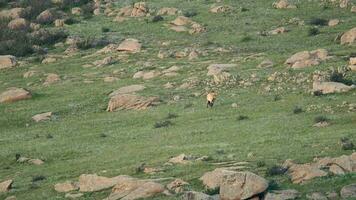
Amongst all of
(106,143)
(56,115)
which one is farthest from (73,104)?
(106,143)

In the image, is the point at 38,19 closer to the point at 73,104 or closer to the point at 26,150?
the point at 73,104

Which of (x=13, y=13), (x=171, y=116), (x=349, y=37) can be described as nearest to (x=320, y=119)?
(x=171, y=116)

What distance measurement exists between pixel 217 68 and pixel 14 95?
1053cm

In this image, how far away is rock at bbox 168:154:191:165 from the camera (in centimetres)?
2656

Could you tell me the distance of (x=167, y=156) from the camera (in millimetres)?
28094

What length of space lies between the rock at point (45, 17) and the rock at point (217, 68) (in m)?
20.0

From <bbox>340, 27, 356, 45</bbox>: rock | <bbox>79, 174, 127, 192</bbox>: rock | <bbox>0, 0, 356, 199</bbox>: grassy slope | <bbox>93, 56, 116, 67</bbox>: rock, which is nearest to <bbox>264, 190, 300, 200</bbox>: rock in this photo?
<bbox>0, 0, 356, 199</bbox>: grassy slope

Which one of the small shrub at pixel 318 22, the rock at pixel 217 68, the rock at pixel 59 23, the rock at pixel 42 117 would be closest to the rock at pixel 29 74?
the rock at pixel 42 117

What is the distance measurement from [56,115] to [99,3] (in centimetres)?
2499

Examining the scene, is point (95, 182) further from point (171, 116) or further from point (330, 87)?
point (330, 87)

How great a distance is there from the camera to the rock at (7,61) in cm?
5041

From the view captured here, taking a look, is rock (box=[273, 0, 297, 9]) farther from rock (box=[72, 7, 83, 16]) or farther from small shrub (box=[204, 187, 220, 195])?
small shrub (box=[204, 187, 220, 195])

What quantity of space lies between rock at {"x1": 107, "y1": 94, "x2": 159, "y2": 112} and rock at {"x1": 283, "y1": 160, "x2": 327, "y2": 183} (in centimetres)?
1548

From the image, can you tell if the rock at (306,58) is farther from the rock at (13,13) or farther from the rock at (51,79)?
the rock at (13,13)
